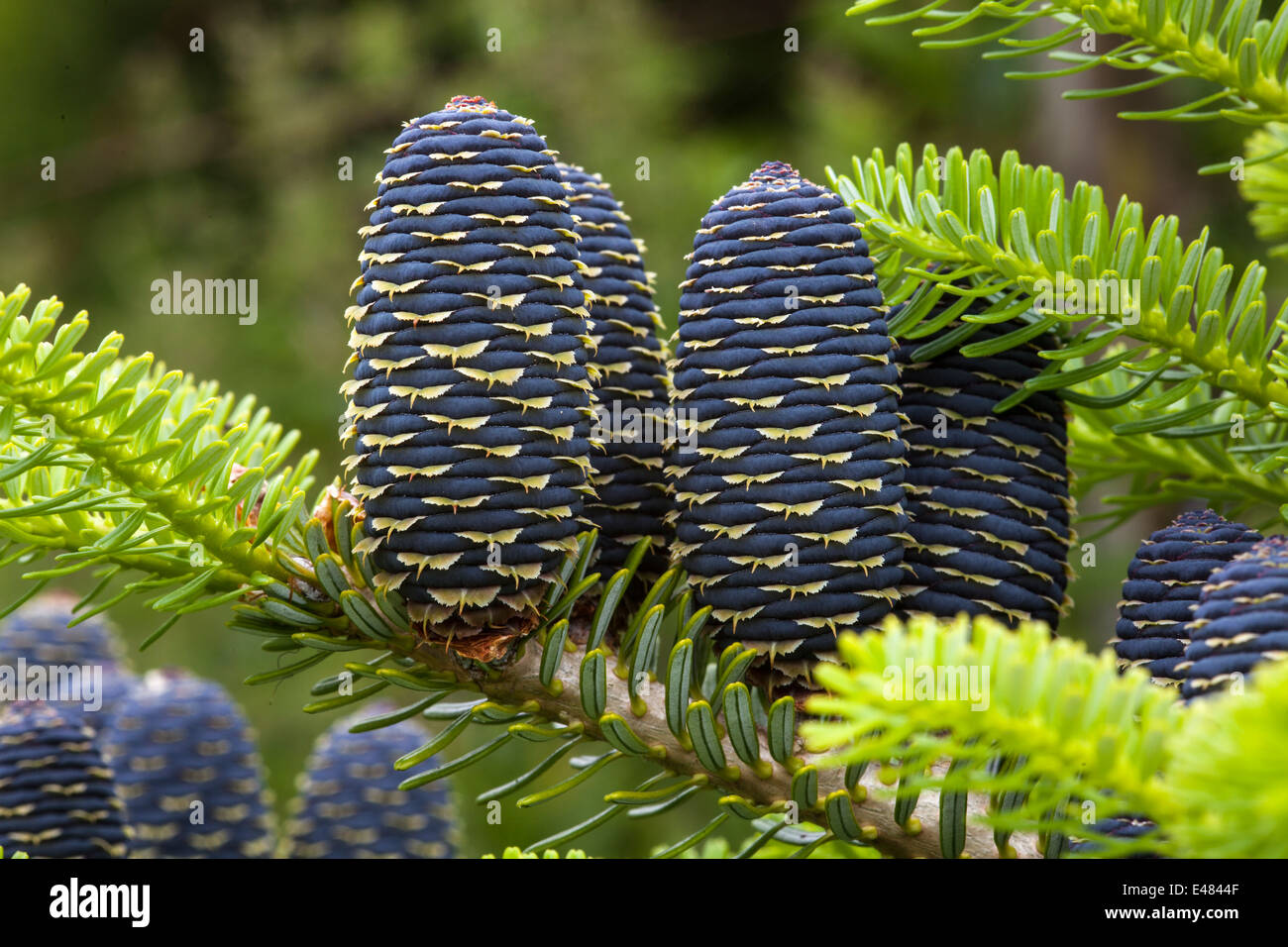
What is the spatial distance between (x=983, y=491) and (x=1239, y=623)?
0.13m

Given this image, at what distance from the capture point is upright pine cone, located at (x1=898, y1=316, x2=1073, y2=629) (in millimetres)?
434

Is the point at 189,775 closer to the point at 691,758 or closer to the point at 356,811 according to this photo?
the point at 356,811

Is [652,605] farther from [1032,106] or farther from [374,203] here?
[1032,106]

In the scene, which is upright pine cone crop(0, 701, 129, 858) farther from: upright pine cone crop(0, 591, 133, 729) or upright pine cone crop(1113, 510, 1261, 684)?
upright pine cone crop(1113, 510, 1261, 684)

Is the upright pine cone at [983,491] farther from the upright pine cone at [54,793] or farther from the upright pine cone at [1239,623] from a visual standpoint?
the upright pine cone at [54,793]

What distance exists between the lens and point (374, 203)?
16.3 inches

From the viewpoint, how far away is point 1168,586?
392 mm

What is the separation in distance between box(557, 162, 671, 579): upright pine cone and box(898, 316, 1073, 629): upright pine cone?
0.32 feet

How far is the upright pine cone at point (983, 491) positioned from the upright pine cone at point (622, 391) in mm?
98

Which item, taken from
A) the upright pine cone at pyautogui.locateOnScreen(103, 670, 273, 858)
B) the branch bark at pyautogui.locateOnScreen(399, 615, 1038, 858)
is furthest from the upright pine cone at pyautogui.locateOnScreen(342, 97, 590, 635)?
the upright pine cone at pyautogui.locateOnScreen(103, 670, 273, 858)

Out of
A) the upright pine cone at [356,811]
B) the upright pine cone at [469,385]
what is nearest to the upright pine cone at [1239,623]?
the upright pine cone at [469,385]

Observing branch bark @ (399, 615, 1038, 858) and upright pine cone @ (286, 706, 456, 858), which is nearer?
branch bark @ (399, 615, 1038, 858)

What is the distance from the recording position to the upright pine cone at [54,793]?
50 cm
